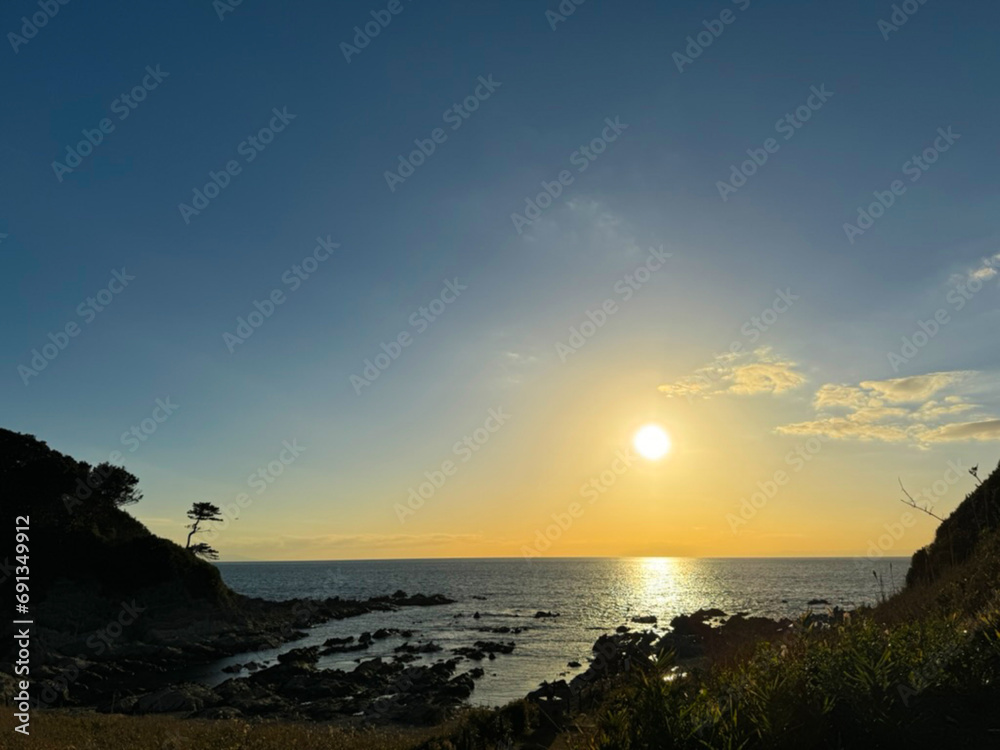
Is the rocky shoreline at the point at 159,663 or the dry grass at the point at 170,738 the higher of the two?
the dry grass at the point at 170,738

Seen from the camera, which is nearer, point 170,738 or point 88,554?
point 170,738

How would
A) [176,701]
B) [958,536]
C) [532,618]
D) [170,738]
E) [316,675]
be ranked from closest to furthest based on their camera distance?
[170,738] < [958,536] < [176,701] < [316,675] < [532,618]

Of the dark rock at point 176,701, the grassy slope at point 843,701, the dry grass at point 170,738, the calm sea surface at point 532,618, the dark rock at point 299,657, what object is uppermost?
the grassy slope at point 843,701

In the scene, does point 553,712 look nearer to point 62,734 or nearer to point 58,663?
point 62,734

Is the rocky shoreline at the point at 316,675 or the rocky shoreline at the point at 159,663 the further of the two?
the rocky shoreline at the point at 159,663

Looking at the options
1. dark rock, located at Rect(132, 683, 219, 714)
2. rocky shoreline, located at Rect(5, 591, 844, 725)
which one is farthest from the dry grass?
dark rock, located at Rect(132, 683, 219, 714)

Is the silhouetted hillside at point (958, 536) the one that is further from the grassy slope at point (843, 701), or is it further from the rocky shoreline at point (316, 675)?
the grassy slope at point (843, 701)

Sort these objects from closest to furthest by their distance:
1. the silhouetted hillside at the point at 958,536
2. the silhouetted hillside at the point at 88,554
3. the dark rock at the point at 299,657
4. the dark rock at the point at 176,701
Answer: the silhouetted hillside at the point at 958,536 → the dark rock at the point at 176,701 → the dark rock at the point at 299,657 → the silhouetted hillside at the point at 88,554

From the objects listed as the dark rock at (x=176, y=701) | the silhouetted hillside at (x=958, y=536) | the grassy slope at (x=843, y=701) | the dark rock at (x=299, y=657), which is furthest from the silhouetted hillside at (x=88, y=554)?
the grassy slope at (x=843, y=701)

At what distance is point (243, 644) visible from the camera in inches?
2058

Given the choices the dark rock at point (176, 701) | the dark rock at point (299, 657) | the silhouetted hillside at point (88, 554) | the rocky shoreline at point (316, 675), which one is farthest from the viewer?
the silhouetted hillside at point (88, 554)

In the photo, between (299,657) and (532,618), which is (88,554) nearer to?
(299,657)

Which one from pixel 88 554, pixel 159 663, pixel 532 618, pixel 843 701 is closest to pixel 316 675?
pixel 159 663

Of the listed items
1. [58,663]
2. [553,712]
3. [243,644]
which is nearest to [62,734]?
[553,712]
